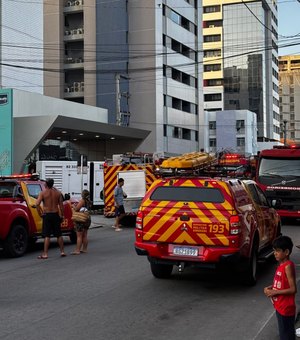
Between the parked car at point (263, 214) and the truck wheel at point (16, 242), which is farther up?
the parked car at point (263, 214)

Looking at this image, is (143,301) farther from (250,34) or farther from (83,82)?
(250,34)

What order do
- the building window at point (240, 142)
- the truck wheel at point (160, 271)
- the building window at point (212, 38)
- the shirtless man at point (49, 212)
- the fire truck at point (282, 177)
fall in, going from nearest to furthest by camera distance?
1. the truck wheel at point (160, 271)
2. the shirtless man at point (49, 212)
3. the fire truck at point (282, 177)
4. the building window at point (240, 142)
5. the building window at point (212, 38)

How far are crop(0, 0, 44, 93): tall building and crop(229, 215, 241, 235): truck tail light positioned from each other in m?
33.1

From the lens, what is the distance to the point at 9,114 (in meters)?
30.5

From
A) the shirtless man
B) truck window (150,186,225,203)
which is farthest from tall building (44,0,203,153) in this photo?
truck window (150,186,225,203)

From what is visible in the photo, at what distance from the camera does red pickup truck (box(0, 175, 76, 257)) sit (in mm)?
11508

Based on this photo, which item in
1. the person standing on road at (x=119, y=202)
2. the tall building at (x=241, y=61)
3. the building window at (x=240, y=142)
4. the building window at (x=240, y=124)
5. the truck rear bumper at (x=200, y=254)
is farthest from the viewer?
the tall building at (x=241, y=61)

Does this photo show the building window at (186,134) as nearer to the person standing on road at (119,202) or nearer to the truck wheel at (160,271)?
the person standing on road at (119,202)

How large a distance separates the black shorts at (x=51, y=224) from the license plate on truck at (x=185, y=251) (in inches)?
168

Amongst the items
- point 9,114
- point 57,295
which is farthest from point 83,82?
point 57,295

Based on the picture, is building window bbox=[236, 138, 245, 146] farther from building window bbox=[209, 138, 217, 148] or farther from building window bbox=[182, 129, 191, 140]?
building window bbox=[182, 129, 191, 140]

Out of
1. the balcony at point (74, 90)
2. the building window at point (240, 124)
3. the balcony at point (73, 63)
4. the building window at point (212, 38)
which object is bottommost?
the building window at point (240, 124)

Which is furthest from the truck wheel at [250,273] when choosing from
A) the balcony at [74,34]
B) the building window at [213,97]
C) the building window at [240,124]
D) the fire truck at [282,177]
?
the building window at [213,97]

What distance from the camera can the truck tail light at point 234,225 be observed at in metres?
7.83
